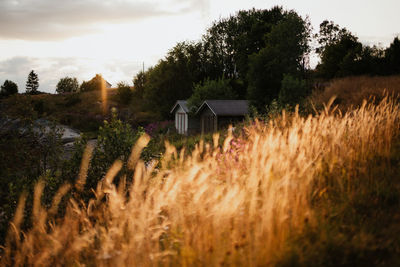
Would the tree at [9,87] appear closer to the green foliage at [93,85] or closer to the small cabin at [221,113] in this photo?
the green foliage at [93,85]

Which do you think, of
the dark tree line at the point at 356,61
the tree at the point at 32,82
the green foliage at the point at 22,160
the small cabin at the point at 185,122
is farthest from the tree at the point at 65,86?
the green foliage at the point at 22,160

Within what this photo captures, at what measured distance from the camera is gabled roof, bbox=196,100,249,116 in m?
28.9

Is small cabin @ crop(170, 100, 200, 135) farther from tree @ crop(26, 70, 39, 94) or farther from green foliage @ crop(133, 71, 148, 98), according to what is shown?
tree @ crop(26, 70, 39, 94)

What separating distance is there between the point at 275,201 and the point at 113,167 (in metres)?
4.07

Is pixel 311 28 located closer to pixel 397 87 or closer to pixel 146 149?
pixel 397 87

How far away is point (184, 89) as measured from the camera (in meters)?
45.4

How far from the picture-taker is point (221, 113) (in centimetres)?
2875

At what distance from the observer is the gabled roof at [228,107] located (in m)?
28.9

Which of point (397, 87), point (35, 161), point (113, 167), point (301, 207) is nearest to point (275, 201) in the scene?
point (301, 207)

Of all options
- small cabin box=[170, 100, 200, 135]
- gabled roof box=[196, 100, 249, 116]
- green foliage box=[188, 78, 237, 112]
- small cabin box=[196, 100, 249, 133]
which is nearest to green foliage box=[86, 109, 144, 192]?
small cabin box=[196, 100, 249, 133]

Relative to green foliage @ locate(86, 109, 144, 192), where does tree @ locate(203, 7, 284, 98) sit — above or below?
above

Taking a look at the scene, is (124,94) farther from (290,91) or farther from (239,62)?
(290,91)

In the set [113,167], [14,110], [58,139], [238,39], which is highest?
[238,39]

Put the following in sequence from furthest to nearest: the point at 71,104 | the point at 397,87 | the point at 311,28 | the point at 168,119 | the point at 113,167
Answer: the point at 71,104 < the point at 311,28 < the point at 168,119 < the point at 397,87 < the point at 113,167
